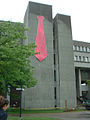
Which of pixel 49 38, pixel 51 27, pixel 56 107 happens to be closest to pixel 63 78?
pixel 56 107

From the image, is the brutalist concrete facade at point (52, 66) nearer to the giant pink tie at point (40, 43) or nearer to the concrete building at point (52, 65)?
the concrete building at point (52, 65)

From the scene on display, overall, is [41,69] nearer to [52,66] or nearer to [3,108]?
[52,66]

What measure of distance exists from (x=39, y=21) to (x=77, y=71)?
74.3ft

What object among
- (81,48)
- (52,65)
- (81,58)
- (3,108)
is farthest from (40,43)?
(3,108)

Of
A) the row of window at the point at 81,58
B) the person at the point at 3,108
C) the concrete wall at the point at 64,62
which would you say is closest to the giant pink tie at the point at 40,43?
the concrete wall at the point at 64,62

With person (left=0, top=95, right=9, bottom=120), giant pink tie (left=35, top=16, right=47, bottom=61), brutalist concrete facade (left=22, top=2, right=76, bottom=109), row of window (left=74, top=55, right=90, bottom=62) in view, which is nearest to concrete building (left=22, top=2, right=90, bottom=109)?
brutalist concrete facade (left=22, top=2, right=76, bottom=109)

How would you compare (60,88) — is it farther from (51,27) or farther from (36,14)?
(36,14)

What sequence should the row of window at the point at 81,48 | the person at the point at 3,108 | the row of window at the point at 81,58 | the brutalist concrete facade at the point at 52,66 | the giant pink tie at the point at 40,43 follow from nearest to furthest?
1. the person at the point at 3,108
2. the brutalist concrete facade at the point at 52,66
3. the giant pink tie at the point at 40,43
4. the row of window at the point at 81,58
5. the row of window at the point at 81,48

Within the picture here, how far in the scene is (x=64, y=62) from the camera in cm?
3659

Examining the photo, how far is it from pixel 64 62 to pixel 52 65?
2.95 m

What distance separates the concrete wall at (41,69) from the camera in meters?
32.4

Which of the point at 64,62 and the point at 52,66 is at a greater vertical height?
the point at 64,62

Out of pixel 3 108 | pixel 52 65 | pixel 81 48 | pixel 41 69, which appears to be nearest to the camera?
pixel 3 108

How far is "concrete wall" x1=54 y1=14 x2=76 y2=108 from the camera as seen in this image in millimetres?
34688
